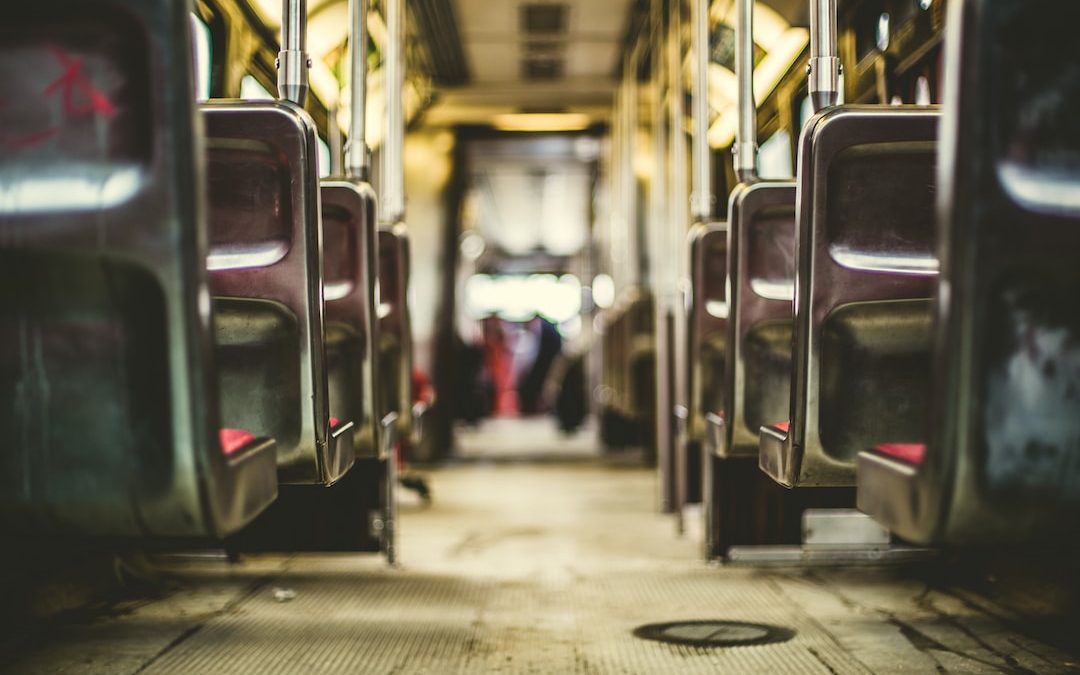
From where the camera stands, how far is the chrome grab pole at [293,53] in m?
2.55

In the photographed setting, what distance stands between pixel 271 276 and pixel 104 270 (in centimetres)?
77

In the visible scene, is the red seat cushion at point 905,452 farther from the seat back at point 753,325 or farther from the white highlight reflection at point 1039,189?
the seat back at point 753,325

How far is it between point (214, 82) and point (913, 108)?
248cm

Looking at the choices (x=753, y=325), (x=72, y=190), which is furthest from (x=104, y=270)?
(x=753, y=325)

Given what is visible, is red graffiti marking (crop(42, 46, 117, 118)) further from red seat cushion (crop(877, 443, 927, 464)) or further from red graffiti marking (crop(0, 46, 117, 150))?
red seat cushion (crop(877, 443, 927, 464))

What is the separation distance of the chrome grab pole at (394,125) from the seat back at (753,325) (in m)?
1.40

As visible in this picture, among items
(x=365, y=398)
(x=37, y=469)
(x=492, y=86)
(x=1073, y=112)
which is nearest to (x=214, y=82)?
(x=365, y=398)

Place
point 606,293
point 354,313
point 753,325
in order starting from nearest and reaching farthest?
point 354,313, point 753,325, point 606,293

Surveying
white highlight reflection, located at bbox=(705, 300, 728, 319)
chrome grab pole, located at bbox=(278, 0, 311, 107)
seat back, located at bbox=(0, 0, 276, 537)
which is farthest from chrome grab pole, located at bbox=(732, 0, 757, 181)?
seat back, located at bbox=(0, 0, 276, 537)

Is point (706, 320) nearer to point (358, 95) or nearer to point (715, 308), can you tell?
point (715, 308)

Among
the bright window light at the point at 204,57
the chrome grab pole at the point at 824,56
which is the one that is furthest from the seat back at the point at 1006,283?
the bright window light at the point at 204,57

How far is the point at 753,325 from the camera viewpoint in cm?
288

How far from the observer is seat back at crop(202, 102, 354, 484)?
2.17 meters

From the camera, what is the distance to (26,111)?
1465mm
